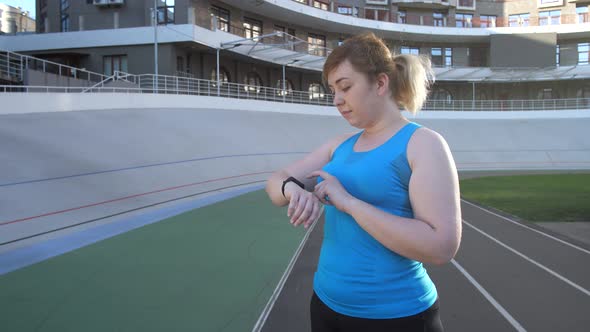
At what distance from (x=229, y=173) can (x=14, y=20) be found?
35465 millimetres

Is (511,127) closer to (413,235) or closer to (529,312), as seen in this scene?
(529,312)

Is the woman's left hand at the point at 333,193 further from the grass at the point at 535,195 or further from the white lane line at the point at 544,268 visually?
the grass at the point at 535,195

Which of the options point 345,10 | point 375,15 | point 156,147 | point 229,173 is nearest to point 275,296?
point 229,173

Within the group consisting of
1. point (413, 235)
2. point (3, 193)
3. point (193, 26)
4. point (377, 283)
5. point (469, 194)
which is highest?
point (193, 26)

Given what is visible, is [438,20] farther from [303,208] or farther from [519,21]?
[303,208]

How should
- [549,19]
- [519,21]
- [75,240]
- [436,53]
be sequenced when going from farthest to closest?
1. [436,53]
2. [519,21]
3. [549,19]
4. [75,240]

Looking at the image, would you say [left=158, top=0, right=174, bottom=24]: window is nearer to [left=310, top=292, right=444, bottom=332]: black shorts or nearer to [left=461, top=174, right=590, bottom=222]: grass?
[left=461, top=174, right=590, bottom=222]: grass

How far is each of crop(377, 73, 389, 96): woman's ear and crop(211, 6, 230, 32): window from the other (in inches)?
1247

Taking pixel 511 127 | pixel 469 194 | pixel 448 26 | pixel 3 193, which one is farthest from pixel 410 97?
pixel 448 26

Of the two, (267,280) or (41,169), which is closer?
(267,280)

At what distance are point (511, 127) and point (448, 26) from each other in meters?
15.4

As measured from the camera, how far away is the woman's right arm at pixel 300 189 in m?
1.52

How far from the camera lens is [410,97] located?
171cm

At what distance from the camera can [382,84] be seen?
64.4 inches
